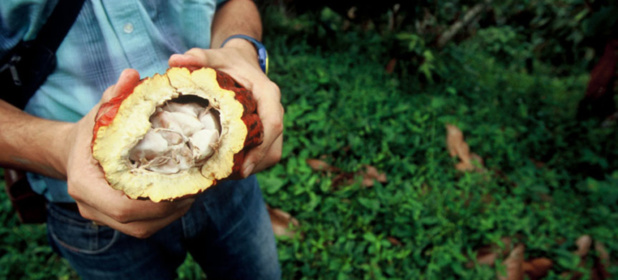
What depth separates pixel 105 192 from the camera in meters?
0.56

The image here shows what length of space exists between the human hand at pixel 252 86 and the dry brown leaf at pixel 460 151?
73.3 inches

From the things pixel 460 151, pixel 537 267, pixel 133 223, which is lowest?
pixel 537 267

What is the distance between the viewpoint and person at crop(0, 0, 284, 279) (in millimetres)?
600

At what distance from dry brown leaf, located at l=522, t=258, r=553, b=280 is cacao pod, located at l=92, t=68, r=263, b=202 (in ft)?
6.21

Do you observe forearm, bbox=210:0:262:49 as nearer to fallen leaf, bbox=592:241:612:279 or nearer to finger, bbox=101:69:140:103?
finger, bbox=101:69:140:103

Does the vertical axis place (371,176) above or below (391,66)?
below

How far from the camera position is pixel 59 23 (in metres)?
0.70

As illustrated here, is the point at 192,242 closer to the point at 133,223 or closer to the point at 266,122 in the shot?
the point at 133,223

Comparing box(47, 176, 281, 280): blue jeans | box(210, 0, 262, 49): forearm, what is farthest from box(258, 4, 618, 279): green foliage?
box(210, 0, 262, 49): forearm

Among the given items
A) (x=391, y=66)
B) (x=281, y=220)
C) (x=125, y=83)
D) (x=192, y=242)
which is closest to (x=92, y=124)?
(x=125, y=83)

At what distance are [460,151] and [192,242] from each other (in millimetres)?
1929

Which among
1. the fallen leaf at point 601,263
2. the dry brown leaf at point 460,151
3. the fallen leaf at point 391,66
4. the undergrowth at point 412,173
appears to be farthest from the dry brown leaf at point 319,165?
the fallen leaf at point 601,263

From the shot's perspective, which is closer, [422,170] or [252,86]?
[252,86]

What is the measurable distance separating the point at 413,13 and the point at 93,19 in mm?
2419
